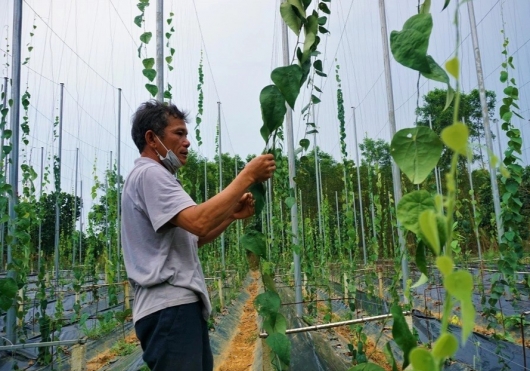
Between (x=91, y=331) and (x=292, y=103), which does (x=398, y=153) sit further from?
(x=91, y=331)

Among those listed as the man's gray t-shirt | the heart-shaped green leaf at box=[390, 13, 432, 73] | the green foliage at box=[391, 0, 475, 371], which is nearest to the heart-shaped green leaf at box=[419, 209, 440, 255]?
the green foliage at box=[391, 0, 475, 371]

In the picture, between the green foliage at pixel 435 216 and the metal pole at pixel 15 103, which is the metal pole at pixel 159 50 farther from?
the green foliage at pixel 435 216

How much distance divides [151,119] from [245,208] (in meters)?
0.46

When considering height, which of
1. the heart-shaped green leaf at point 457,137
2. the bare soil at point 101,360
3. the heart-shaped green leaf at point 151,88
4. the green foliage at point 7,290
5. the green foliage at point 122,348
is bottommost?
the bare soil at point 101,360

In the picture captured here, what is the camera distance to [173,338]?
4.70 ft

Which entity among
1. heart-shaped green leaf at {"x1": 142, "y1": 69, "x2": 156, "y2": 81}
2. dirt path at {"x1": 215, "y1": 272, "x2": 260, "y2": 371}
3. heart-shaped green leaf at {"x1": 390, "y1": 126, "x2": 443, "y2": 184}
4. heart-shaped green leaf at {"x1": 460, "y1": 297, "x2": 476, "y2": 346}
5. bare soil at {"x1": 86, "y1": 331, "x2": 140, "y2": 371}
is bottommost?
dirt path at {"x1": 215, "y1": 272, "x2": 260, "y2": 371}

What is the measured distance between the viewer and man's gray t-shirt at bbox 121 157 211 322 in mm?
1438

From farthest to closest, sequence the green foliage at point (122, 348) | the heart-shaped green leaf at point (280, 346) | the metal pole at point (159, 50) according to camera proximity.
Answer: the green foliage at point (122, 348), the metal pole at point (159, 50), the heart-shaped green leaf at point (280, 346)

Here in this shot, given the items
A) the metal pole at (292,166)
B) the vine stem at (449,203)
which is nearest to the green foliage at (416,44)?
the vine stem at (449,203)

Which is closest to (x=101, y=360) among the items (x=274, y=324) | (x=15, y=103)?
(x=15, y=103)

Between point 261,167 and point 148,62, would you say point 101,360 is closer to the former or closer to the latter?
point 148,62

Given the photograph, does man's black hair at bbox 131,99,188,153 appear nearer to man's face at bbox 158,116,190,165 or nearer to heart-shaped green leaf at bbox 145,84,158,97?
man's face at bbox 158,116,190,165

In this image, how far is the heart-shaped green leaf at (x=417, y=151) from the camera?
0.59 metres

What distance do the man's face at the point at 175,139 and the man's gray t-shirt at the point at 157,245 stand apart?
104mm
